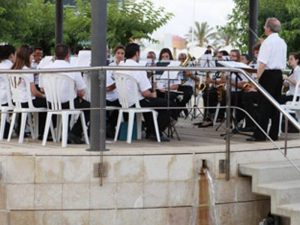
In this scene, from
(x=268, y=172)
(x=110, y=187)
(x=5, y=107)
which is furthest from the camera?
(x=5, y=107)

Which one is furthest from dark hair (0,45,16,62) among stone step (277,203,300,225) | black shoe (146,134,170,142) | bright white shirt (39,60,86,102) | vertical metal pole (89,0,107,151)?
stone step (277,203,300,225)

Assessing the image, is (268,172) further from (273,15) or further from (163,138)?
(273,15)

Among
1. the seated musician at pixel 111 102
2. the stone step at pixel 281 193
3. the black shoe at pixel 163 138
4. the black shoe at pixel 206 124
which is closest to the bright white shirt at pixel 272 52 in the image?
the black shoe at pixel 163 138

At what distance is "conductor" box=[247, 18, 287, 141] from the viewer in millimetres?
10688

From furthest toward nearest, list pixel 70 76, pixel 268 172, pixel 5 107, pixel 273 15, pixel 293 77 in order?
pixel 273 15 < pixel 293 77 < pixel 5 107 < pixel 70 76 < pixel 268 172

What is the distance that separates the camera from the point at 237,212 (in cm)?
973

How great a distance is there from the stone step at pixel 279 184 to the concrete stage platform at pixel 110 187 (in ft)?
1.61

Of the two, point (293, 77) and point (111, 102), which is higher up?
point (293, 77)

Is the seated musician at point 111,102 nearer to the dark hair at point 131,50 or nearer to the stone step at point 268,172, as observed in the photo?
the dark hair at point 131,50

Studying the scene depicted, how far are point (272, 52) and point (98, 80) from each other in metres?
2.72

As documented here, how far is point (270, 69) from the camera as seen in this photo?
10812mm

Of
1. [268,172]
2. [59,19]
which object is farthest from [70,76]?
[59,19]

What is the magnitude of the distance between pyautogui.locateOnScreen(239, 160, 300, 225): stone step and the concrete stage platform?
0.49 m

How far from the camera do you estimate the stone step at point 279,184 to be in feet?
29.3
